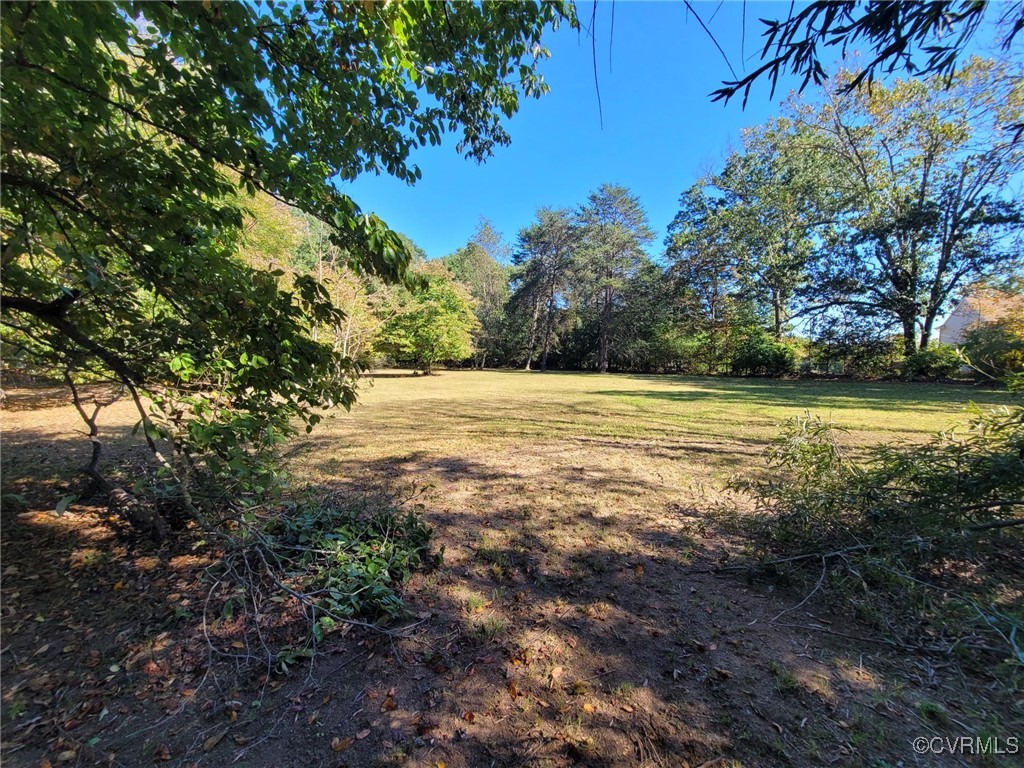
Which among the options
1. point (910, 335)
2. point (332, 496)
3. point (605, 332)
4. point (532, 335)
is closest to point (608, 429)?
point (332, 496)

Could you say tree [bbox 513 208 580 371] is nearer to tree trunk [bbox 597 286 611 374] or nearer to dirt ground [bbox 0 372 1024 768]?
tree trunk [bbox 597 286 611 374]

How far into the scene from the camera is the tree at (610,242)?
3481cm

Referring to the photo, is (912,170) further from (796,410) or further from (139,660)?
(139,660)

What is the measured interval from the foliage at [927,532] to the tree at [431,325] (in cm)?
2421

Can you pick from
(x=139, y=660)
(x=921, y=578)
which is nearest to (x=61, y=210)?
(x=139, y=660)

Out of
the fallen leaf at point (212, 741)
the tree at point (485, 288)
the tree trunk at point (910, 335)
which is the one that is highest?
the tree at point (485, 288)

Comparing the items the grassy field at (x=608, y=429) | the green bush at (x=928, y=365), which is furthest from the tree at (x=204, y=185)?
the green bush at (x=928, y=365)

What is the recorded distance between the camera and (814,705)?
1717mm

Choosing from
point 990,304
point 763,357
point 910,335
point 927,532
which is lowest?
point 927,532

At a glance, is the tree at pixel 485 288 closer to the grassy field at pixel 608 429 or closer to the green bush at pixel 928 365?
the grassy field at pixel 608 429

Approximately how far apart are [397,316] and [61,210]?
2374 cm

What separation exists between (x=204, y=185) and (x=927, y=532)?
4.84 meters

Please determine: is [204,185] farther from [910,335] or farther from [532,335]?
[532,335]

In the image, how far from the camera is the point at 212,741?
163cm
